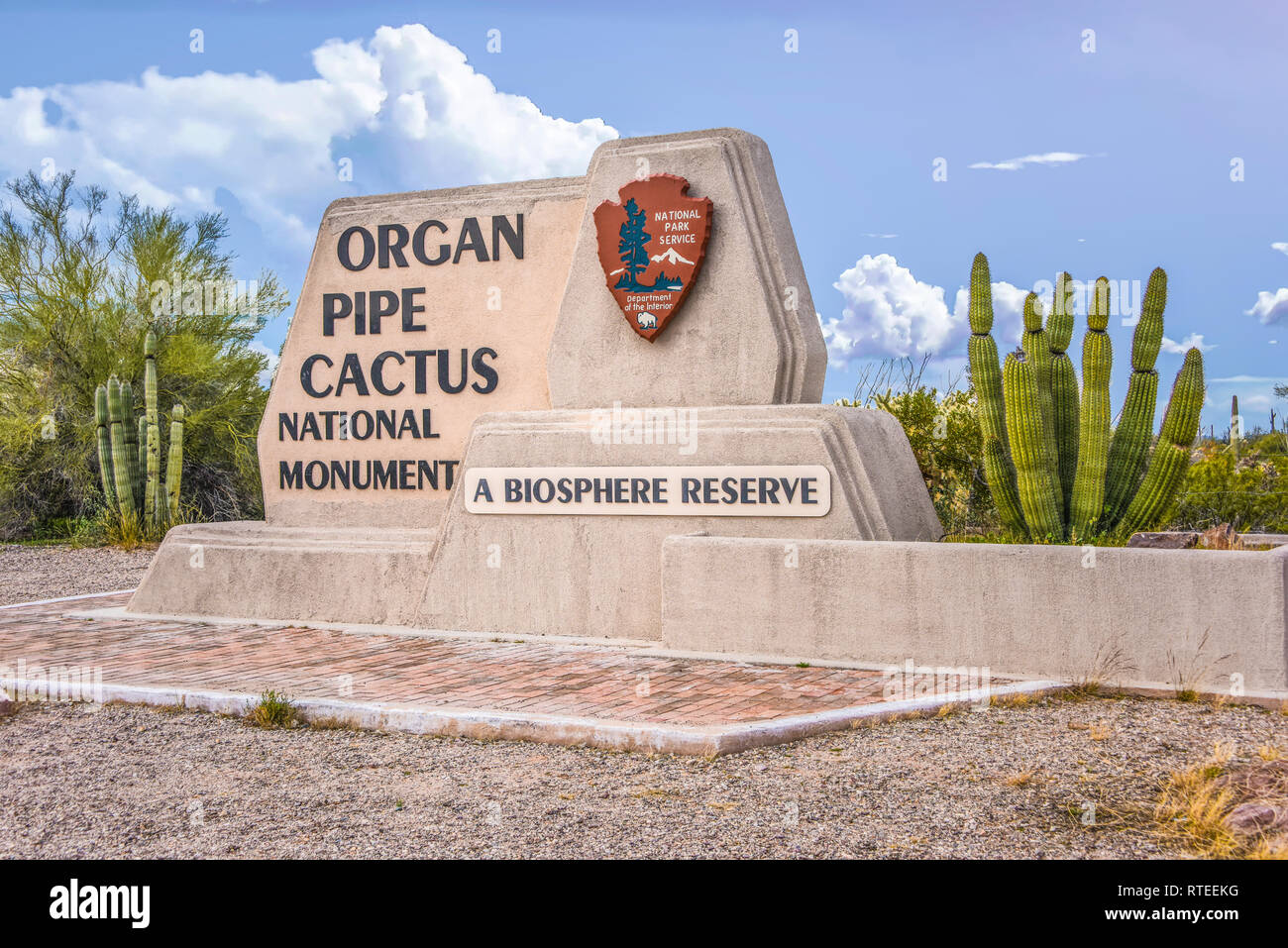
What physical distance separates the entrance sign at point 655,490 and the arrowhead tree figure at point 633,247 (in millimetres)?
1518

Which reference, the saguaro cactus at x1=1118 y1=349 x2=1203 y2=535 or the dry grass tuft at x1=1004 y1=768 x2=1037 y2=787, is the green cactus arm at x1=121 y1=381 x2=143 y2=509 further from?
the dry grass tuft at x1=1004 y1=768 x2=1037 y2=787

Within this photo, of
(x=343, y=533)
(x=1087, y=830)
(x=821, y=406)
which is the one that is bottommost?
(x=1087, y=830)

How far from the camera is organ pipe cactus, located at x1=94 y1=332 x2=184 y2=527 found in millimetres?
18984

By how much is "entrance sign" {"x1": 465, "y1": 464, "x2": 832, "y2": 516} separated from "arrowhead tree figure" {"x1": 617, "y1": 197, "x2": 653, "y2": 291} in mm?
1518

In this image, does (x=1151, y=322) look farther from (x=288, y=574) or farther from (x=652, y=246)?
(x=288, y=574)

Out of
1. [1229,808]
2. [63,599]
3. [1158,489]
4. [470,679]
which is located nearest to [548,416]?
[470,679]

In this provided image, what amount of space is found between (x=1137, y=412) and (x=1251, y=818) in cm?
560

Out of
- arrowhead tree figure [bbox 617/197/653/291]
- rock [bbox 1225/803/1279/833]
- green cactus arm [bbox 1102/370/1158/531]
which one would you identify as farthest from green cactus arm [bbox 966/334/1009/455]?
rock [bbox 1225/803/1279/833]

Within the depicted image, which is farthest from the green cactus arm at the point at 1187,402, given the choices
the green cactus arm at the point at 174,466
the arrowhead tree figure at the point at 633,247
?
the green cactus arm at the point at 174,466

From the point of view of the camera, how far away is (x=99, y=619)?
36.4ft

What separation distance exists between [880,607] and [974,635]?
2.06 ft

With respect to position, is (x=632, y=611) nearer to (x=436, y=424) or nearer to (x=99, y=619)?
(x=436, y=424)

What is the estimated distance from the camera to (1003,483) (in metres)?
10.0
